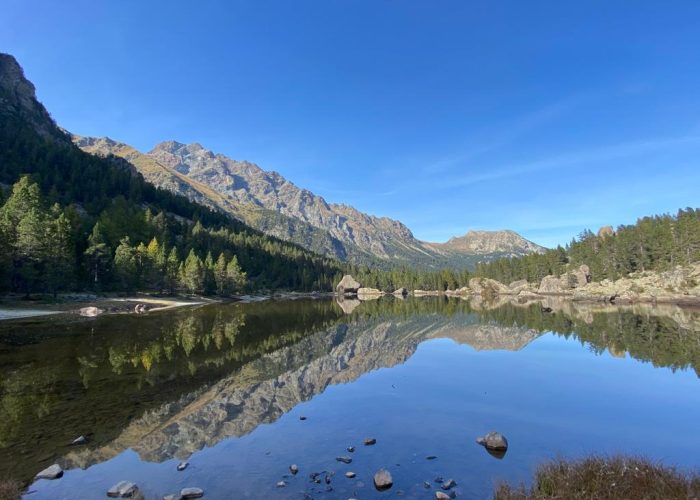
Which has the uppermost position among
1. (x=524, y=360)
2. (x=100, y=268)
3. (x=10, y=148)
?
(x=10, y=148)

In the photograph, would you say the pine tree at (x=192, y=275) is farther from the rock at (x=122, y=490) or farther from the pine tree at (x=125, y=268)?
the rock at (x=122, y=490)

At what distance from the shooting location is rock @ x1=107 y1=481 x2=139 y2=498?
541 inches

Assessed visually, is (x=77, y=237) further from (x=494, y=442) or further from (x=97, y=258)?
(x=494, y=442)

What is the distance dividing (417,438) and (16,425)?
19997 mm

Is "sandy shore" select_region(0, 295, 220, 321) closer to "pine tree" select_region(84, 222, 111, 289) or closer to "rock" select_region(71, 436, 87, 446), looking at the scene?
"pine tree" select_region(84, 222, 111, 289)

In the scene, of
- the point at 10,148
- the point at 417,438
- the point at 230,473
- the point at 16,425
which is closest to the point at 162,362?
the point at 16,425

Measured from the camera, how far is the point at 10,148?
176 m

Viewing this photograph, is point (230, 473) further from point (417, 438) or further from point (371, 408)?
point (371, 408)

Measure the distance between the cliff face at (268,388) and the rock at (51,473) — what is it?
101 centimetres

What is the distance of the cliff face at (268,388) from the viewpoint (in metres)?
18.9

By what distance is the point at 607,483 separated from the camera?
11672mm

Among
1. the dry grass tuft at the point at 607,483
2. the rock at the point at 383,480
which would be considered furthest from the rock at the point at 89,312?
the dry grass tuft at the point at 607,483

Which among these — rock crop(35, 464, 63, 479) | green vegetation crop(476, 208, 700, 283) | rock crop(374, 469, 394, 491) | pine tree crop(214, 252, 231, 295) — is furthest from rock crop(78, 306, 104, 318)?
green vegetation crop(476, 208, 700, 283)

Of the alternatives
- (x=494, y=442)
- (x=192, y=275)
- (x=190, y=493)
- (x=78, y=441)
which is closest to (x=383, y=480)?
(x=494, y=442)
